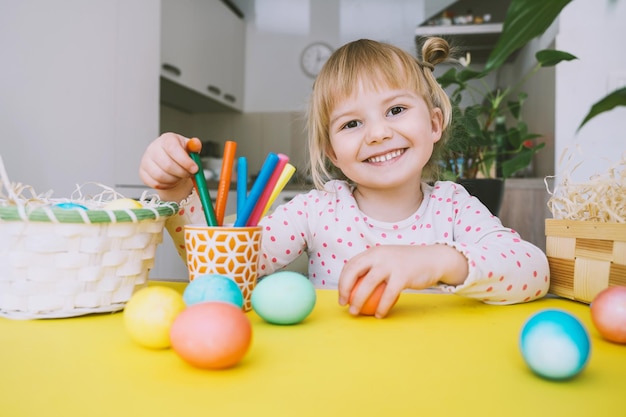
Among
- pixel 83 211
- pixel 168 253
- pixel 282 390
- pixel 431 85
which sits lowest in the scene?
pixel 168 253

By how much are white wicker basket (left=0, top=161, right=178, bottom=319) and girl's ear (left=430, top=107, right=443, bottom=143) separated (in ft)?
2.22

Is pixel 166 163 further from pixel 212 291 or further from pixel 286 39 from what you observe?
pixel 286 39

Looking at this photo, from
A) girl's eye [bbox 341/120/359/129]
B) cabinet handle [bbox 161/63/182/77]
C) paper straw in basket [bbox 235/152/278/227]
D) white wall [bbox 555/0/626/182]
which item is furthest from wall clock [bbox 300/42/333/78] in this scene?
paper straw in basket [bbox 235/152/278/227]

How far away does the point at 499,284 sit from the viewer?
64cm

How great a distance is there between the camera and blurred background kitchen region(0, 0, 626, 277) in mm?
1603

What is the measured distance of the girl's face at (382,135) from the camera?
3.09 feet

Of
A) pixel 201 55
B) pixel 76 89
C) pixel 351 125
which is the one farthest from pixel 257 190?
pixel 201 55

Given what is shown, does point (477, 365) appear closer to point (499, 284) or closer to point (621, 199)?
point (499, 284)

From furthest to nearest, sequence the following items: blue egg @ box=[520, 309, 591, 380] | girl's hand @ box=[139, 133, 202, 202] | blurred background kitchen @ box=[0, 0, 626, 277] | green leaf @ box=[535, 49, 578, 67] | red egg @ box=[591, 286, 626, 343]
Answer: blurred background kitchen @ box=[0, 0, 626, 277]
green leaf @ box=[535, 49, 578, 67]
girl's hand @ box=[139, 133, 202, 202]
red egg @ box=[591, 286, 626, 343]
blue egg @ box=[520, 309, 591, 380]

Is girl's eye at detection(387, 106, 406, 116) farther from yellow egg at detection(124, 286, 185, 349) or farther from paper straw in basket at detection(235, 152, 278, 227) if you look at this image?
yellow egg at detection(124, 286, 185, 349)

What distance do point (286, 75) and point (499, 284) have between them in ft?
12.6

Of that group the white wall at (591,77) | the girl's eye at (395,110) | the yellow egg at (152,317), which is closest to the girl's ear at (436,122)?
the girl's eye at (395,110)

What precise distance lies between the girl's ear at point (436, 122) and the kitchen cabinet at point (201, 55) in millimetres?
2095

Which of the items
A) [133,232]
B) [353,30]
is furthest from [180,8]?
[133,232]
